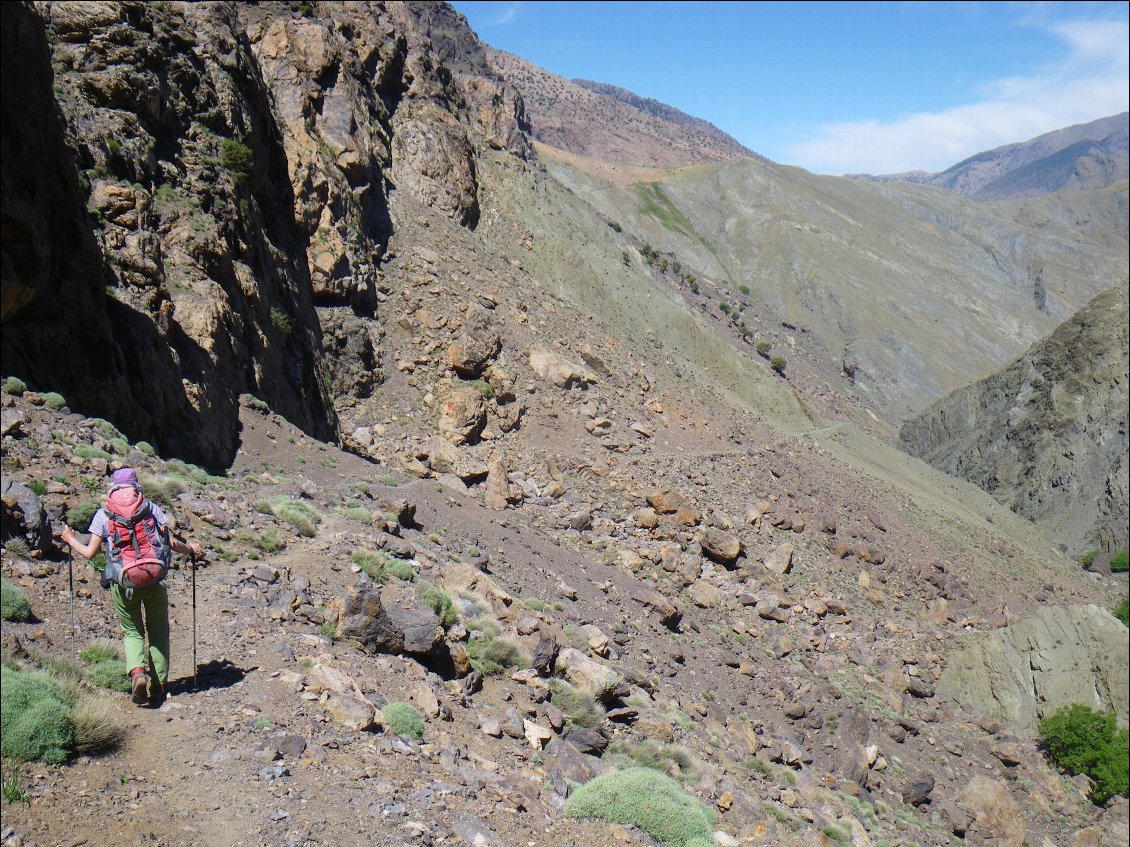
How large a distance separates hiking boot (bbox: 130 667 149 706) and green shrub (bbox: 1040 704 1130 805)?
20.7m

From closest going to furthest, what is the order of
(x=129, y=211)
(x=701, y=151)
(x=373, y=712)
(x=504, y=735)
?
1. (x=373, y=712)
2. (x=504, y=735)
3. (x=129, y=211)
4. (x=701, y=151)

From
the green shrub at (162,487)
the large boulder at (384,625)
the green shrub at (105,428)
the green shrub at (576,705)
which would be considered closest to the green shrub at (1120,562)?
the green shrub at (576,705)

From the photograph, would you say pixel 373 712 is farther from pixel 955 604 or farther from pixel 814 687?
pixel 955 604

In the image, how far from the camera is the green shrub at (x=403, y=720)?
750 cm

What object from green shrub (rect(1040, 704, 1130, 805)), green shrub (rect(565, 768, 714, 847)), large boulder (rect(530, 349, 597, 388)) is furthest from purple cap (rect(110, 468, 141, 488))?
green shrub (rect(1040, 704, 1130, 805))

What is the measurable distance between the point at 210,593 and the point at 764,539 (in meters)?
17.2

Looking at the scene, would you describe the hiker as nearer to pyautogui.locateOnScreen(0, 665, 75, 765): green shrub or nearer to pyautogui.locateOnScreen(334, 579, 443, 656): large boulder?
pyautogui.locateOnScreen(0, 665, 75, 765): green shrub

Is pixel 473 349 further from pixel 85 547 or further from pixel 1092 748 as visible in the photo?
pixel 85 547

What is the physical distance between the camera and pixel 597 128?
155 meters

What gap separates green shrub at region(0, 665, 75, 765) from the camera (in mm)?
5152

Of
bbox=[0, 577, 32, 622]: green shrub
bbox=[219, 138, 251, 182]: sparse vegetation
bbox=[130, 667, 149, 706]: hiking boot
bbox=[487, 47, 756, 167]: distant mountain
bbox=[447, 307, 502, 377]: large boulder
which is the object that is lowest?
bbox=[130, 667, 149, 706]: hiking boot

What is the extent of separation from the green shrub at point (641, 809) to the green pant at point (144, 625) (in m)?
3.60

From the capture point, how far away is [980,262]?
9744 centimetres

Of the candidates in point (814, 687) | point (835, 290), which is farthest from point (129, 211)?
point (835, 290)
